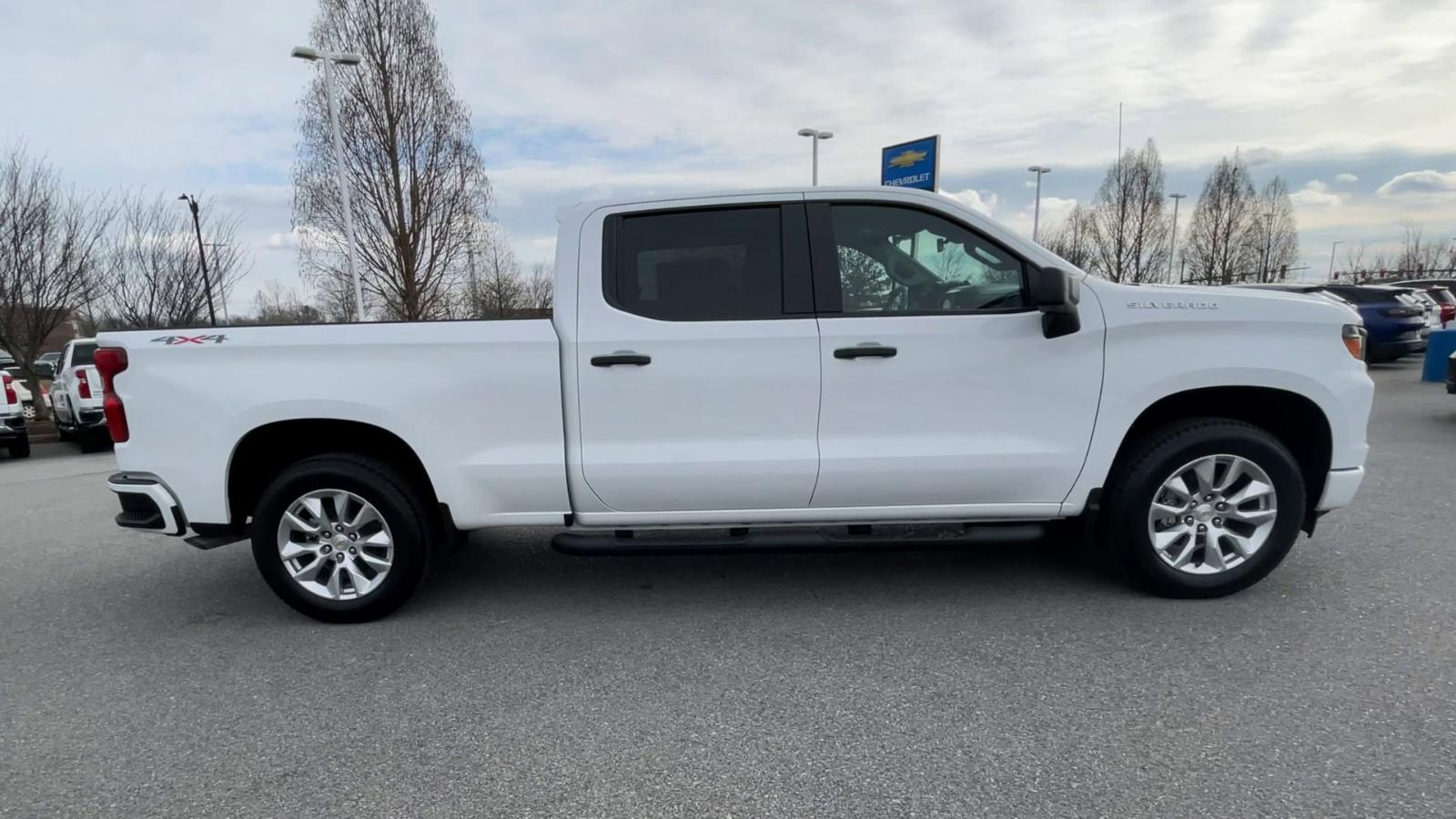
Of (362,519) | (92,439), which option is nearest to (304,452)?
(362,519)

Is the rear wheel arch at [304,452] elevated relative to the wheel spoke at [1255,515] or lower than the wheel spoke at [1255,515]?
elevated

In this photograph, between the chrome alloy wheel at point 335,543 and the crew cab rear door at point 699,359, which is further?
the chrome alloy wheel at point 335,543

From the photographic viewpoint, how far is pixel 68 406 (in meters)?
11.5

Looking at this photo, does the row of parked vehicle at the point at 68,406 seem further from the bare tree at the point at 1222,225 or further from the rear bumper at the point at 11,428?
the bare tree at the point at 1222,225

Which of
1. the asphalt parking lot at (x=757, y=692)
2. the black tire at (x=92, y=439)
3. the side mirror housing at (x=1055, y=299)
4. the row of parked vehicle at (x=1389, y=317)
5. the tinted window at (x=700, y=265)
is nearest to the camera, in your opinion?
the asphalt parking lot at (x=757, y=692)

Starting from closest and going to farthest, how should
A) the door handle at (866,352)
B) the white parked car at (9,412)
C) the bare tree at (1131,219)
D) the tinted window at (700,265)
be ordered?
the door handle at (866,352) → the tinted window at (700,265) → the white parked car at (9,412) → the bare tree at (1131,219)

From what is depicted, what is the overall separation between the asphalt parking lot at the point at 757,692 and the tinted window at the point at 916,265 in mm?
1435

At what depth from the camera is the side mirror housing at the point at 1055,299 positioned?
127 inches

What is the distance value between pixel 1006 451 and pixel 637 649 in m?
1.85

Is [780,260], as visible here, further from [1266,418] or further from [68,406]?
[68,406]

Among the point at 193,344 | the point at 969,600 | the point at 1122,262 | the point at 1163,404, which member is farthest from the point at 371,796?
the point at 1122,262

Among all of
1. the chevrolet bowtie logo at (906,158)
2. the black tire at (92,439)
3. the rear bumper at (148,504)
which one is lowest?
the black tire at (92,439)

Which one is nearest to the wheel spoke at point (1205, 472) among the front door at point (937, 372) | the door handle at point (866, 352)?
the front door at point (937, 372)

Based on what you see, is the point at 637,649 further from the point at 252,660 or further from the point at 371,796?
the point at 252,660
